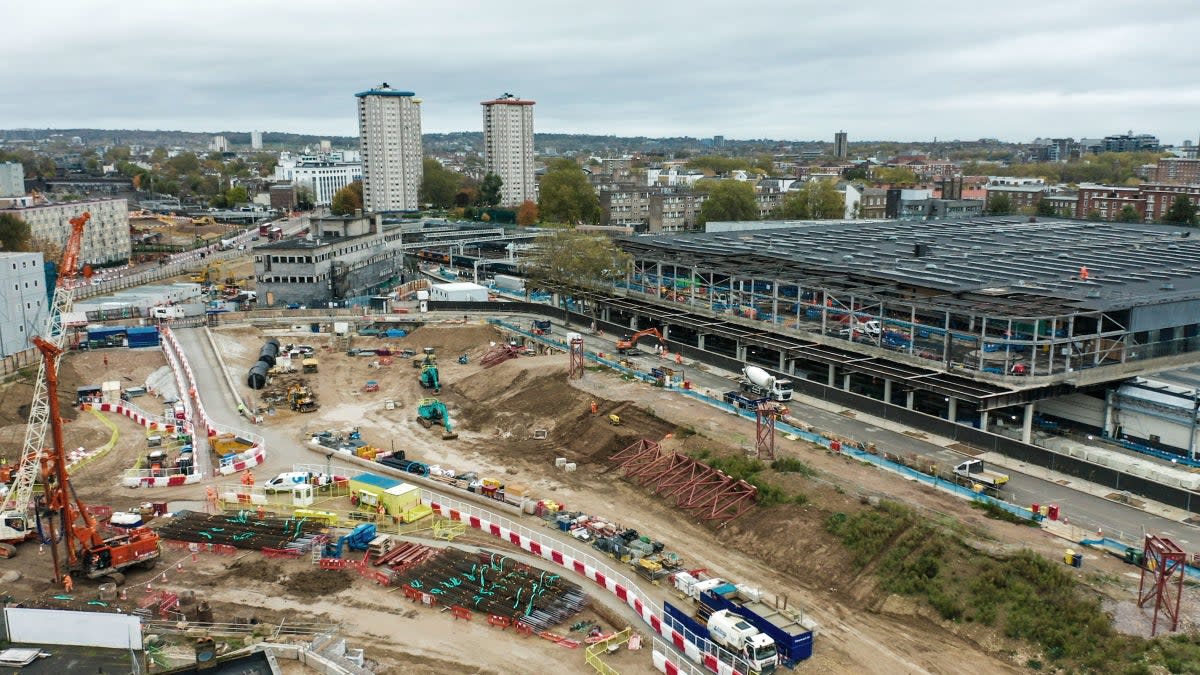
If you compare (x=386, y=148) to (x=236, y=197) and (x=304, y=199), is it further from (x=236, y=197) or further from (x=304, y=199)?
(x=236, y=197)

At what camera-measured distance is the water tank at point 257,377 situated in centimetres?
5266

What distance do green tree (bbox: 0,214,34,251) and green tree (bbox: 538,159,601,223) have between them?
66.1 meters

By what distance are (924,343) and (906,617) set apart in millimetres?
25294

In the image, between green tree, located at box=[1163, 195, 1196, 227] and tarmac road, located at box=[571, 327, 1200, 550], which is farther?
green tree, located at box=[1163, 195, 1196, 227]

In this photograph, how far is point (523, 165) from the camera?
18825 centimetres

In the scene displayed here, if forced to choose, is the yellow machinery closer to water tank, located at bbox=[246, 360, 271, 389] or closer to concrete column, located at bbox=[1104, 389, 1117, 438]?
water tank, located at bbox=[246, 360, 271, 389]

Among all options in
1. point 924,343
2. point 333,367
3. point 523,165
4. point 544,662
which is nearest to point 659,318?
point 924,343

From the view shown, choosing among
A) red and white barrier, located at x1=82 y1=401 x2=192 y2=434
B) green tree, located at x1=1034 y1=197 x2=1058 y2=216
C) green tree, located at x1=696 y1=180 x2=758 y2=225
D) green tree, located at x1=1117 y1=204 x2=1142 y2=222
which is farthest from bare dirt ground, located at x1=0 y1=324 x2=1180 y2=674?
green tree, located at x1=1034 y1=197 x2=1058 y2=216

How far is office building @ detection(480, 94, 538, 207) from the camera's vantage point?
183500 millimetres

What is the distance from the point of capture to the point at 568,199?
131 m

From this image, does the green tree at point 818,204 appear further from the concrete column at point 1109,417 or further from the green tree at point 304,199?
the green tree at point 304,199

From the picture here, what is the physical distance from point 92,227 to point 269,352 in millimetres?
62823

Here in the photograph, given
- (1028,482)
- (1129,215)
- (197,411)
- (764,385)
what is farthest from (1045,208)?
(197,411)

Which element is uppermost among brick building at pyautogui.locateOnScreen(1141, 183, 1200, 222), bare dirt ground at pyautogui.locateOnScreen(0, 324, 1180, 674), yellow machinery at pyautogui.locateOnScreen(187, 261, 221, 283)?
brick building at pyautogui.locateOnScreen(1141, 183, 1200, 222)
